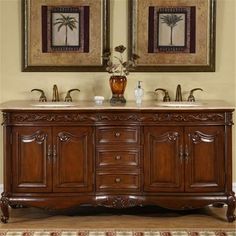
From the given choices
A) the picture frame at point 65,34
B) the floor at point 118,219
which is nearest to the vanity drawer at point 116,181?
the floor at point 118,219

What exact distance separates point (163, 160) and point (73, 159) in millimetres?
596

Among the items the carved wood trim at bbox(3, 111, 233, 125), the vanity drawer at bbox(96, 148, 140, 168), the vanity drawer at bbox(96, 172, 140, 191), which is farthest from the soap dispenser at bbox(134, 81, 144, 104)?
the vanity drawer at bbox(96, 172, 140, 191)

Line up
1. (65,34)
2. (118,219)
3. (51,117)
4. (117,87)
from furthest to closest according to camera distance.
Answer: (65,34), (117,87), (118,219), (51,117)

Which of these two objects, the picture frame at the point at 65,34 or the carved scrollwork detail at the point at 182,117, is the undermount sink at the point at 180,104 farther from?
the picture frame at the point at 65,34

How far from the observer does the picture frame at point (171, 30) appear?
4.31 meters

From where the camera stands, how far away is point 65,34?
4.31 metres

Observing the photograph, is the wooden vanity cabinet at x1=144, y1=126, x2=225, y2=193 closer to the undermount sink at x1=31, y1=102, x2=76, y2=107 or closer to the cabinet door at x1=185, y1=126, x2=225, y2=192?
the cabinet door at x1=185, y1=126, x2=225, y2=192

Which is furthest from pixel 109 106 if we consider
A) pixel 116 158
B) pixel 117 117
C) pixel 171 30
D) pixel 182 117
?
pixel 171 30

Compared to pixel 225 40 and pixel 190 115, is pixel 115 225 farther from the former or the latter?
pixel 225 40

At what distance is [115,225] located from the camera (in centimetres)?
381

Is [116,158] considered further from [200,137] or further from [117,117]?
[200,137]

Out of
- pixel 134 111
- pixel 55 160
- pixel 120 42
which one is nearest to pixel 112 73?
pixel 120 42

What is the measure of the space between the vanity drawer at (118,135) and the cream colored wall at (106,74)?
22.8 inches

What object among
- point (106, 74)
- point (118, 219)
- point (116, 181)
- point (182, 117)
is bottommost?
point (118, 219)
